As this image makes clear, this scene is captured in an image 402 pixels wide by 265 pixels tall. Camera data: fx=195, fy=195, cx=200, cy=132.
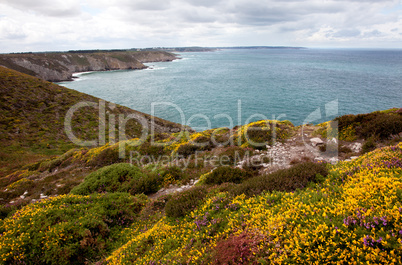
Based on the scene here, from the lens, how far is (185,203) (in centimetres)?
755

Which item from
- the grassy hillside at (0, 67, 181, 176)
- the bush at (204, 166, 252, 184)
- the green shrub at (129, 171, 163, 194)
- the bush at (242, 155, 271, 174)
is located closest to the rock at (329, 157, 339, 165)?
the bush at (242, 155, 271, 174)

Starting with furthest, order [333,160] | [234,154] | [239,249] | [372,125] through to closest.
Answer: [234,154] < [372,125] < [333,160] < [239,249]

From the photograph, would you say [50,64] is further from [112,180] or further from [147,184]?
[147,184]

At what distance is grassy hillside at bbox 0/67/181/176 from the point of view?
28125 millimetres

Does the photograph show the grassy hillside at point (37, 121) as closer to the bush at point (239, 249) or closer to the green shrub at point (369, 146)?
the bush at point (239, 249)

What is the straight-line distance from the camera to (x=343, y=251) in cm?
356

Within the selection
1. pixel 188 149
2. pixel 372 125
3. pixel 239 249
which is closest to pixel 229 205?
pixel 239 249

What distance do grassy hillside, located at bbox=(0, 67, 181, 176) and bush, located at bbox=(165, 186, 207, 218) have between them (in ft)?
76.7

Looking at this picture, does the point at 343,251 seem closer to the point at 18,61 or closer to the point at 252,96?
the point at 252,96

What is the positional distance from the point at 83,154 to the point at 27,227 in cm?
1410

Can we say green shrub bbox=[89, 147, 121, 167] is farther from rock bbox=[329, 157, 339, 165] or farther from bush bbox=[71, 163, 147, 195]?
rock bbox=[329, 157, 339, 165]

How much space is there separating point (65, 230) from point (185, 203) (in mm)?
4673

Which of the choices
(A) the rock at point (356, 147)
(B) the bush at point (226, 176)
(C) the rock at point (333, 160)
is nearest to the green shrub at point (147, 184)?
(B) the bush at point (226, 176)

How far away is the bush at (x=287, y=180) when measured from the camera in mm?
6734
